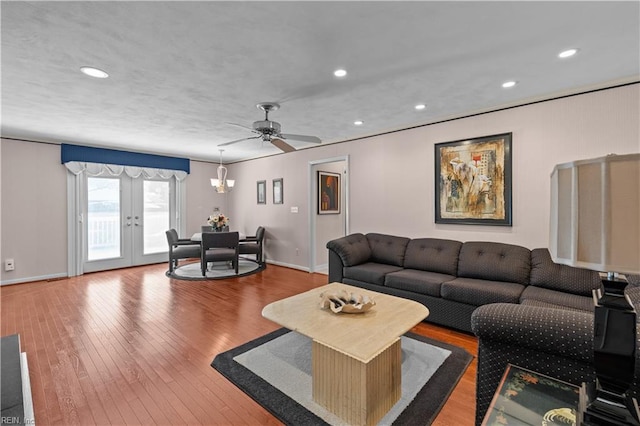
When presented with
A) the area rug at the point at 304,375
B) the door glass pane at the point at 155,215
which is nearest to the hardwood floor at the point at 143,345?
the area rug at the point at 304,375

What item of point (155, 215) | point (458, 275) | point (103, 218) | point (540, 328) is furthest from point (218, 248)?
point (540, 328)

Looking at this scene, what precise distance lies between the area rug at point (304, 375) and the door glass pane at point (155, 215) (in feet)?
16.2

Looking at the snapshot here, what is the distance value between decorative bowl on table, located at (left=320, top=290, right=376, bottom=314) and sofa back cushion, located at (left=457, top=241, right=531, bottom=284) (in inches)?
65.7

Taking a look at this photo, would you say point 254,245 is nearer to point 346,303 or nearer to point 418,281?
point 418,281

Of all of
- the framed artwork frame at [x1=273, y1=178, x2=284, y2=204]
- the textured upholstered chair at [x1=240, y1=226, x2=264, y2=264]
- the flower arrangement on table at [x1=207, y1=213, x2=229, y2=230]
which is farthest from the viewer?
the framed artwork frame at [x1=273, y1=178, x2=284, y2=204]

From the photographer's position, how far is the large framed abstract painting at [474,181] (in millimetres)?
3414

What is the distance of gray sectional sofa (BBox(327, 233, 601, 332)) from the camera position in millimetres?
2678

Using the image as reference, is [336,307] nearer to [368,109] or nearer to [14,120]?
[368,109]

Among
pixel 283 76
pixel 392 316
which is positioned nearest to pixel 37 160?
pixel 283 76

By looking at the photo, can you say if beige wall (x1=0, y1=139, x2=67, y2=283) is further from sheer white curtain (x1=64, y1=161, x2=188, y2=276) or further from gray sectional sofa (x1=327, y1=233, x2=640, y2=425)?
gray sectional sofa (x1=327, y1=233, x2=640, y2=425)

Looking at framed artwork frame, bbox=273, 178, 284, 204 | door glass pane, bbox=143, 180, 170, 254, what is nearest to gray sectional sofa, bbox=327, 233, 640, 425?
framed artwork frame, bbox=273, 178, 284, 204

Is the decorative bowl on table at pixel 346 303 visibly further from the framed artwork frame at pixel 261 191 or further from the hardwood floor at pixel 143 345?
the framed artwork frame at pixel 261 191

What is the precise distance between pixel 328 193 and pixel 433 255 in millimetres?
2847

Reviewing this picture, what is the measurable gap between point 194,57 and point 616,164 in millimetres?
2576
